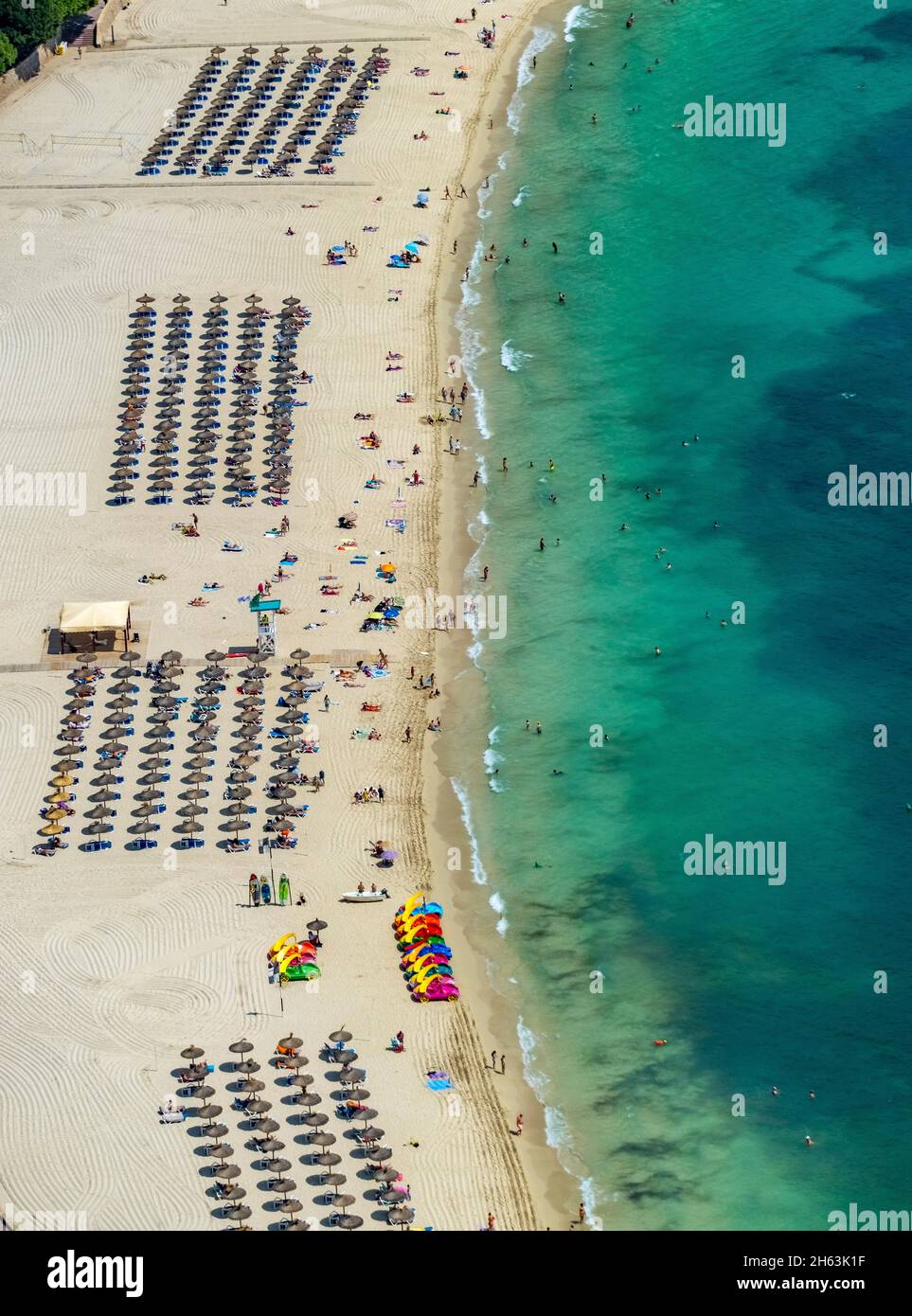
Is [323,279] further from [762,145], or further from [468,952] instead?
[468,952]

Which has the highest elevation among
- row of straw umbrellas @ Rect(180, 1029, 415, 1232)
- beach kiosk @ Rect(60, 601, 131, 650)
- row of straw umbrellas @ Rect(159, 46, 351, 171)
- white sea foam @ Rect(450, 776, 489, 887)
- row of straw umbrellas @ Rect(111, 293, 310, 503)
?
row of straw umbrellas @ Rect(180, 1029, 415, 1232)

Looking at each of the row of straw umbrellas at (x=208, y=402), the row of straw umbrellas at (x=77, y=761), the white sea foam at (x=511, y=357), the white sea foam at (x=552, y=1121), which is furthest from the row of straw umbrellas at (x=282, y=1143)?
the white sea foam at (x=511, y=357)

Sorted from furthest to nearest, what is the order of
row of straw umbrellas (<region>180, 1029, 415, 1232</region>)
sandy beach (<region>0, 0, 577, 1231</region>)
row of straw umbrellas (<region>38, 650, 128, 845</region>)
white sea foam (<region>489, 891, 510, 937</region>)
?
row of straw umbrellas (<region>38, 650, 128, 845</region>) → white sea foam (<region>489, 891, 510, 937</region>) → sandy beach (<region>0, 0, 577, 1231</region>) → row of straw umbrellas (<region>180, 1029, 415, 1232</region>)

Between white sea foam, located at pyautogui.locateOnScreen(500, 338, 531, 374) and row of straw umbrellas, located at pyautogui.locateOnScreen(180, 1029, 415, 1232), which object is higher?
row of straw umbrellas, located at pyautogui.locateOnScreen(180, 1029, 415, 1232)

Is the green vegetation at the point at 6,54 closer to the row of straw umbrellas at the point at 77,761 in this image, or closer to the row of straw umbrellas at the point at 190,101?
the row of straw umbrellas at the point at 190,101

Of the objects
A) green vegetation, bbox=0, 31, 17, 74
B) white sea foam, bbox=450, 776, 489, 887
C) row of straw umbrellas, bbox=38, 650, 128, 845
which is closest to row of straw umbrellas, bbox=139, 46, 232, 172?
green vegetation, bbox=0, 31, 17, 74

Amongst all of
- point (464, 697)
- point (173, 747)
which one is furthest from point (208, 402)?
point (173, 747)

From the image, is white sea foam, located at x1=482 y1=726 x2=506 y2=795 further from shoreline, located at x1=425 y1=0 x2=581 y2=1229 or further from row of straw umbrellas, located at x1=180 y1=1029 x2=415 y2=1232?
row of straw umbrellas, located at x1=180 y1=1029 x2=415 y2=1232
